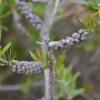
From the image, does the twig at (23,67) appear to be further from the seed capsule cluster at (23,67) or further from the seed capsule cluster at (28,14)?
the seed capsule cluster at (28,14)

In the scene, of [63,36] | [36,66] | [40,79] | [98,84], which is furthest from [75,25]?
[36,66]

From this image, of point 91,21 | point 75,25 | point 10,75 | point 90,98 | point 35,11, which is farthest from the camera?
point 10,75

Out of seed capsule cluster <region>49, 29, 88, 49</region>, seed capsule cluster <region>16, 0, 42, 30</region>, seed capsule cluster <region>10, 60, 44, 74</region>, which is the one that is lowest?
seed capsule cluster <region>10, 60, 44, 74</region>

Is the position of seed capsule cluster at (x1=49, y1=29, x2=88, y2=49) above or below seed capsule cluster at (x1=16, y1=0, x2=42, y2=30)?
below

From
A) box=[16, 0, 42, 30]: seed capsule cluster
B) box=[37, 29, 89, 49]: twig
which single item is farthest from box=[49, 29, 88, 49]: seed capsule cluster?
box=[16, 0, 42, 30]: seed capsule cluster

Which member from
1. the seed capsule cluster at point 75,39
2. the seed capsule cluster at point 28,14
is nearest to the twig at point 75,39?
the seed capsule cluster at point 75,39

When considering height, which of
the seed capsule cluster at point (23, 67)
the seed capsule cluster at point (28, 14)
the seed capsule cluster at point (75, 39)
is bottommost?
the seed capsule cluster at point (23, 67)

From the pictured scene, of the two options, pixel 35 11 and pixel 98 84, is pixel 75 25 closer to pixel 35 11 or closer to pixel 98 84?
pixel 35 11

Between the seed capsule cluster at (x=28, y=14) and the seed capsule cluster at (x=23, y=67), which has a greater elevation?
the seed capsule cluster at (x=28, y=14)

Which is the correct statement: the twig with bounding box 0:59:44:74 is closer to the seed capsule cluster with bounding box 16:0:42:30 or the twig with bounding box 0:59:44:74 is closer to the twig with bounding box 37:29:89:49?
the twig with bounding box 37:29:89:49

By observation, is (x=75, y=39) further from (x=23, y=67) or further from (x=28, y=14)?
(x=28, y=14)

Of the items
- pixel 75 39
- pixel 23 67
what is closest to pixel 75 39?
pixel 75 39
